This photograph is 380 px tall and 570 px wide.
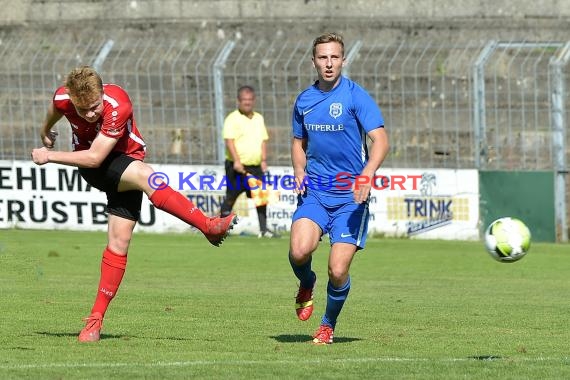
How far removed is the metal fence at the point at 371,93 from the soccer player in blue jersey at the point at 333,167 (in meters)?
10.2

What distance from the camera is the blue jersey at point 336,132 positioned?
944 centimetres

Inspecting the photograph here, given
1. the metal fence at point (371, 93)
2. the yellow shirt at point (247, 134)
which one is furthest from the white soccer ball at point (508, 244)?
the yellow shirt at point (247, 134)

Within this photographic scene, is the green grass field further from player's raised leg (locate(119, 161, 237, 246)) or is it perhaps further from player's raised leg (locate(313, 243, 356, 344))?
player's raised leg (locate(119, 161, 237, 246))

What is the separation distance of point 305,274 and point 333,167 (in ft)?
2.66

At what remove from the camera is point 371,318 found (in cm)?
1121

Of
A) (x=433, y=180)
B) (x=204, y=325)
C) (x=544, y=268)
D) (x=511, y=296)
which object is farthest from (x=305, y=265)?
(x=433, y=180)

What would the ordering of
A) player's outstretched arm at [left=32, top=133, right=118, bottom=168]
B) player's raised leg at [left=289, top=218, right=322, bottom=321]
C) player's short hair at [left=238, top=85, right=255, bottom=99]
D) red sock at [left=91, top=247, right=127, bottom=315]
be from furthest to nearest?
player's short hair at [left=238, top=85, right=255, bottom=99], red sock at [left=91, top=247, right=127, bottom=315], player's raised leg at [left=289, top=218, right=322, bottom=321], player's outstretched arm at [left=32, top=133, right=118, bottom=168]

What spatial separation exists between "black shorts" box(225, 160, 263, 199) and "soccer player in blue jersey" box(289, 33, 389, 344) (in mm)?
9931

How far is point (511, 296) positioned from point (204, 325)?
3.93 m

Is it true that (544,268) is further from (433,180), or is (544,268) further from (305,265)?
(305,265)

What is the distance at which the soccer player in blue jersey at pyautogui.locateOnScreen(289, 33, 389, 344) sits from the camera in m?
9.41

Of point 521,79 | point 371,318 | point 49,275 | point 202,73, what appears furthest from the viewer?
point 202,73

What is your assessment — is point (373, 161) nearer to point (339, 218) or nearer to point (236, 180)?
point (339, 218)
